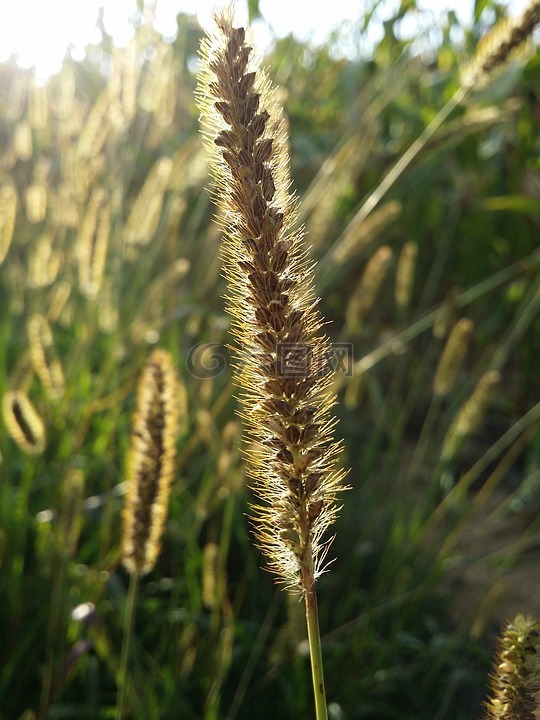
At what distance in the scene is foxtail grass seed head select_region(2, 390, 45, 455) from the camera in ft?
6.49

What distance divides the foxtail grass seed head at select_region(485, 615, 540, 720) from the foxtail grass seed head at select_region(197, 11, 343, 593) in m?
0.24

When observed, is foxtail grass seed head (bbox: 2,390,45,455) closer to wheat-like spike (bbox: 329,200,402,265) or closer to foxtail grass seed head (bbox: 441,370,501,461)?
wheat-like spike (bbox: 329,200,402,265)

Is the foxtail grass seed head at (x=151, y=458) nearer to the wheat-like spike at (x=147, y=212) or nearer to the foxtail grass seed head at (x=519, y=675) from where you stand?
the foxtail grass seed head at (x=519, y=675)

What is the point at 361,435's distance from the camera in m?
3.90

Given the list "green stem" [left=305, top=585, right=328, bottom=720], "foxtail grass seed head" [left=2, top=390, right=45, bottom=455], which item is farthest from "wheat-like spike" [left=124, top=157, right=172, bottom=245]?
"green stem" [left=305, top=585, right=328, bottom=720]

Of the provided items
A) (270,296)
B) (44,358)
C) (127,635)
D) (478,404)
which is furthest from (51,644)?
(270,296)

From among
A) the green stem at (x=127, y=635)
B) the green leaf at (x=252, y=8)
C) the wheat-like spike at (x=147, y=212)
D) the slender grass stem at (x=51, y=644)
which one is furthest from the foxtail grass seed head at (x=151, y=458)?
the green leaf at (x=252, y=8)

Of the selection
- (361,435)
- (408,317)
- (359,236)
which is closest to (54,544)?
(359,236)

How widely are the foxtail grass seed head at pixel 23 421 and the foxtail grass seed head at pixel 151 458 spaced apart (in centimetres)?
65

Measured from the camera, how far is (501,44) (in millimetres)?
1678

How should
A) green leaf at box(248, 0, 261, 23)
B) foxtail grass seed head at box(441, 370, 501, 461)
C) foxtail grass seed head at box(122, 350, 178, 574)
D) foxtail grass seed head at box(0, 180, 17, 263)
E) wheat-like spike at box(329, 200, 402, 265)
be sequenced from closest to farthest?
foxtail grass seed head at box(122, 350, 178, 574) → wheat-like spike at box(329, 200, 402, 265) → foxtail grass seed head at box(441, 370, 501, 461) → foxtail grass seed head at box(0, 180, 17, 263) → green leaf at box(248, 0, 261, 23)

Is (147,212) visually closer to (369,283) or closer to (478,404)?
(369,283)

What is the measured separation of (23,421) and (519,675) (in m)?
1.49

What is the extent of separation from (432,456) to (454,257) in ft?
3.36
